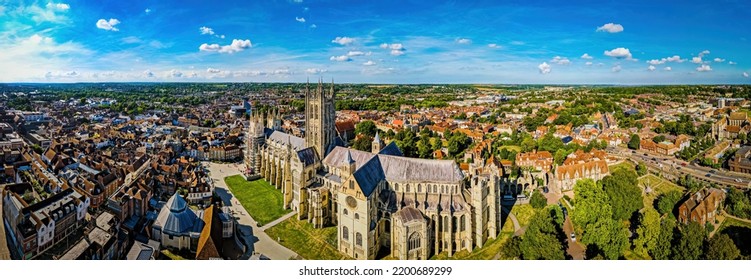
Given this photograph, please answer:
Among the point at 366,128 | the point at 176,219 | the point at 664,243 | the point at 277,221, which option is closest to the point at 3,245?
the point at 176,219

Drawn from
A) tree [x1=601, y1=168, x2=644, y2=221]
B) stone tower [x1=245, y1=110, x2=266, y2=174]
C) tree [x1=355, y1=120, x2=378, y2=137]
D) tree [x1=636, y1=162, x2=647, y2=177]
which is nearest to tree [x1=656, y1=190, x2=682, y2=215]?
tree [x1=601, y1=168, x2=644, y2=221]

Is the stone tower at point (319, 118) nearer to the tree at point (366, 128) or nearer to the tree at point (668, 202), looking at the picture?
the tree at point (668, 202)

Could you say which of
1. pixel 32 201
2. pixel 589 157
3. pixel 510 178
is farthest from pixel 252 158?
pixel 589 157

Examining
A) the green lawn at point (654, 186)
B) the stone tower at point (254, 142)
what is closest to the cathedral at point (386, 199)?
the green lawn at point (654, 186)

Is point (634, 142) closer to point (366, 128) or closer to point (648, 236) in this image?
point (648, 236)
